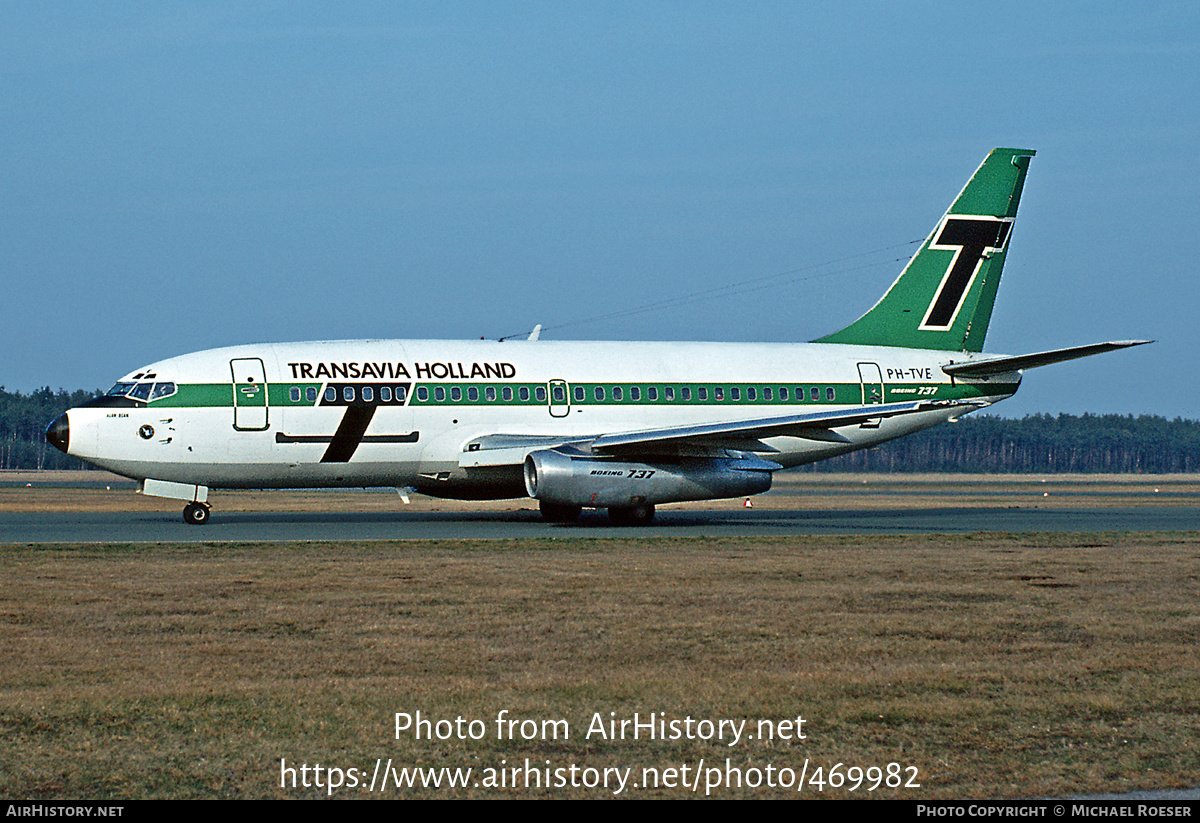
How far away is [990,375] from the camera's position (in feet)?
113

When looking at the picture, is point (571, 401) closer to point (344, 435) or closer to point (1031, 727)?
point (344, 435)

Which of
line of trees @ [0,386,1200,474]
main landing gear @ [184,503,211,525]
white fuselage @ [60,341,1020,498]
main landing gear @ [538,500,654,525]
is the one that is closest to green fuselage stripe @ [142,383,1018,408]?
white fuselage @ [60,341,1020,498]

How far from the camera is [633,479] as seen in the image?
28.9m

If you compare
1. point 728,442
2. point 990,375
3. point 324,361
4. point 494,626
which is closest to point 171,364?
point 324,361

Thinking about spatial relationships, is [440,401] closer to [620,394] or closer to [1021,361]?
[620,394]

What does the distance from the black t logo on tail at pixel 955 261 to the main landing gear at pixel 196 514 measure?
61.0 feet

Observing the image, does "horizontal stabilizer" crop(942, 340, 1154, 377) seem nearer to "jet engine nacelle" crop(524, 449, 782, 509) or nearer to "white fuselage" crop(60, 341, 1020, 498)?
"white fuselage" crop(60, 341, 1020, 498)

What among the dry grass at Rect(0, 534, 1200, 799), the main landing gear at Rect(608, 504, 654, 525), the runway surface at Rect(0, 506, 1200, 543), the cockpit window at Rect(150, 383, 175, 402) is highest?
the cockpit window at Rect(150, 383, 175, 402)

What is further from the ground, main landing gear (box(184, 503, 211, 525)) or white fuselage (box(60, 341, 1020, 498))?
white fuselage (box(60, 341, 1020, 498))

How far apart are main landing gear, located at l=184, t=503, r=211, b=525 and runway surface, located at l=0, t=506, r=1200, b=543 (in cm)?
24

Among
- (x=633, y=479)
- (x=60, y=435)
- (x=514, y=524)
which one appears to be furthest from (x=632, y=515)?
(x=60, y=435)

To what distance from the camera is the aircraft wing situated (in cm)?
2880

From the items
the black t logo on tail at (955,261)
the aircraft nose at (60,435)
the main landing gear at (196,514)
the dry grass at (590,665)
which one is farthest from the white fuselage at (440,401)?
the dry grass at (590,665)

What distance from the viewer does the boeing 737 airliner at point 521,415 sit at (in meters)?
28.3
